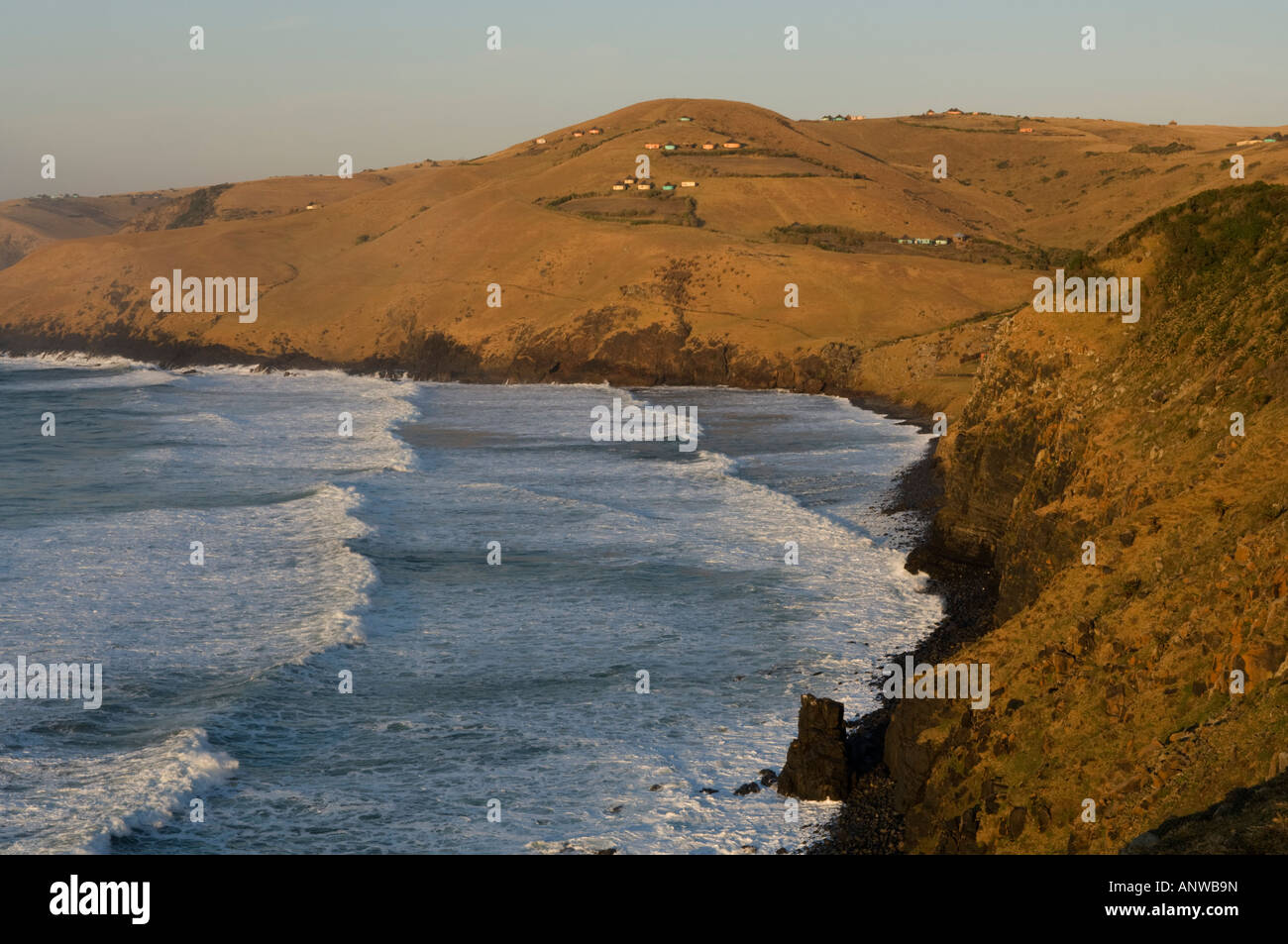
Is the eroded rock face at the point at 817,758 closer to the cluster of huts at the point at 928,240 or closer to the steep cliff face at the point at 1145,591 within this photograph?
the steep cliff face at the point at 1145,591

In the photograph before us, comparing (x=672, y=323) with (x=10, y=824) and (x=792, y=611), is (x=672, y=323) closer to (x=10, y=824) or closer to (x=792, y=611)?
(x=792, y=611)
